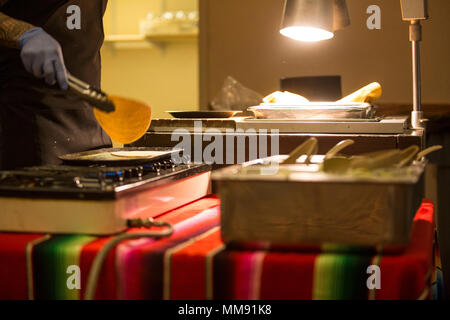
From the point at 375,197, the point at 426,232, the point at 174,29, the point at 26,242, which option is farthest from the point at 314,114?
the point at 174,29

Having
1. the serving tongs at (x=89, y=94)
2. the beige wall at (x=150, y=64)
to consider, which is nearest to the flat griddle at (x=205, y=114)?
the serving tongs at (x=89, y=94)

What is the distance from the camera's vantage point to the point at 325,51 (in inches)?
151

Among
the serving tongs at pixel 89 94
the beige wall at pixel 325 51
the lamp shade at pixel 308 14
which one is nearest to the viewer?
the serving tongs at pixel 89 94

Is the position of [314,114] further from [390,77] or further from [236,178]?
[390,77]

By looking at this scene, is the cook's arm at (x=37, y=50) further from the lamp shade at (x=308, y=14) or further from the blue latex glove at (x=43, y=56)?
the lamp shade at (x=308, y=14)

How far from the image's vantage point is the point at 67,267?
2.32ft

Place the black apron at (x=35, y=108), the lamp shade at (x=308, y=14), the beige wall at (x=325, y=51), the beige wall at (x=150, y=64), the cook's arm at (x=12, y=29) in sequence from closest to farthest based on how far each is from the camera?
the cook's arm at (x=12, y=29) < the lamp shade at (x=308, y=14) < the black apron at (x=35, y=108) < the beige wall at (x=325, y=51) < the beige wall at (x=150, y=64)

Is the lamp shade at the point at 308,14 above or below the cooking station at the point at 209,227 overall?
above

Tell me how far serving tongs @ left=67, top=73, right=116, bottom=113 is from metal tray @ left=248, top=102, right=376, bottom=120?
22.2 inches

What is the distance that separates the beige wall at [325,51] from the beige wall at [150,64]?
25.0 inches

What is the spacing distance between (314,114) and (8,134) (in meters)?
0.78

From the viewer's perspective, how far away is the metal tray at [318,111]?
1344mm

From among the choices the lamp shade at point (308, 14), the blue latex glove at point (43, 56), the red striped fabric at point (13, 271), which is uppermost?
the lamp shade at point (308, 14)

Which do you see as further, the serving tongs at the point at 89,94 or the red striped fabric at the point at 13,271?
the serving tongs at the point at 89,94
